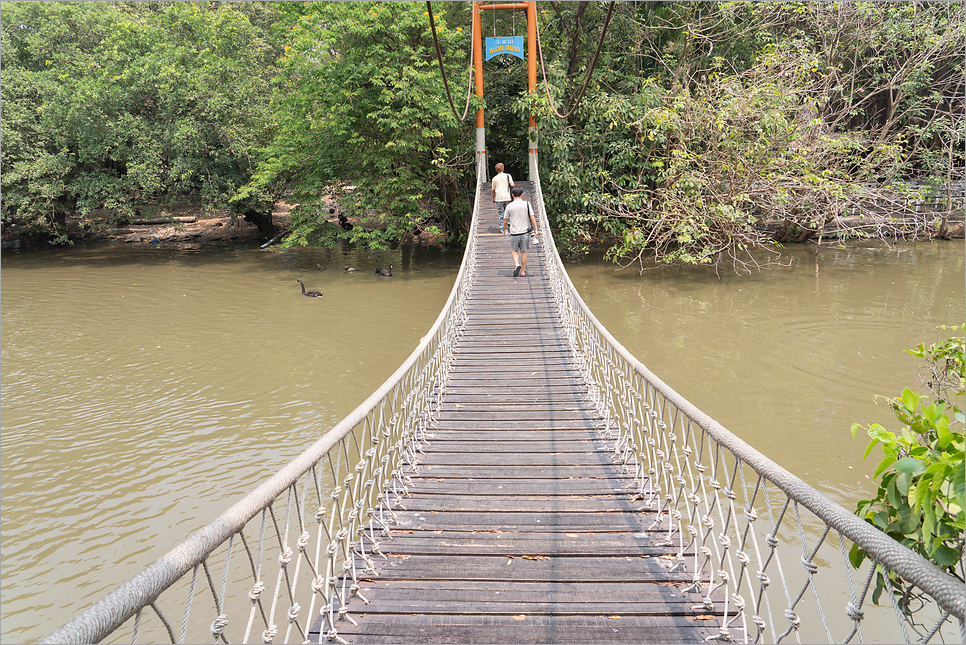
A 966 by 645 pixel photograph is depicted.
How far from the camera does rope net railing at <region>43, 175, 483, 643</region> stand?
103 cm

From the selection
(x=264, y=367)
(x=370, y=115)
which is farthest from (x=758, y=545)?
(x=370, y=115)

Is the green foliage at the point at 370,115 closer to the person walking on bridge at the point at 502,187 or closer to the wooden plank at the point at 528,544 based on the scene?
the person walking on bridge at the point at 502,187

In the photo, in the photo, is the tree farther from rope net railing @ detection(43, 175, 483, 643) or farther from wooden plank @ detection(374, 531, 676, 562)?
wooden plank @ detection(374, 531, 676, 562)

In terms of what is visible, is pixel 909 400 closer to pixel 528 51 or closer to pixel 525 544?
pixel 525 544

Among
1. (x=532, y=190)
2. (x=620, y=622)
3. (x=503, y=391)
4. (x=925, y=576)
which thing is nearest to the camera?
(x=925, y=576)

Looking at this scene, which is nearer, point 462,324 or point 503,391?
point 503,391

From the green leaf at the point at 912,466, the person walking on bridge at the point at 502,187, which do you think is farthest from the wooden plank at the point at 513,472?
the person walking on bridge at the point at 502,187

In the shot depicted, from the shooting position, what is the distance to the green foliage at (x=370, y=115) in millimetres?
10414

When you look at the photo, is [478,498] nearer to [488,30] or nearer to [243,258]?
[243,258]

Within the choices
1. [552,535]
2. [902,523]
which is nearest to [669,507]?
[552,535]

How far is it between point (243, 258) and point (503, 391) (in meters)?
11.8

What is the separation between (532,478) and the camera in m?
2.82

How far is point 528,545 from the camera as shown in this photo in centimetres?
226

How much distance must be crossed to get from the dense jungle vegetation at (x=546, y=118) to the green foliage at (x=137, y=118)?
2.0 inches
